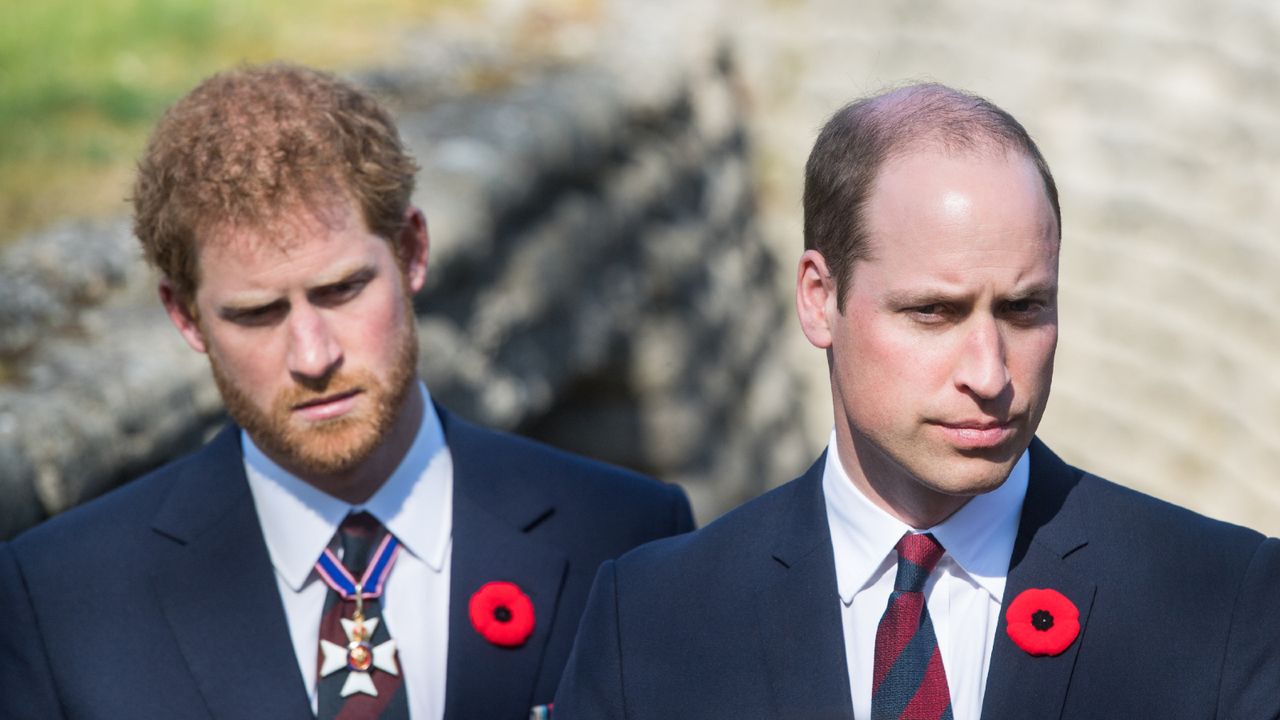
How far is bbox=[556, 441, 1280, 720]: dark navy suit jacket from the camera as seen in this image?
2289 mm

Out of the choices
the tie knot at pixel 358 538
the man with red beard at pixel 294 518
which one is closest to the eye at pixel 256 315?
the man with red beard at pixel 294 518

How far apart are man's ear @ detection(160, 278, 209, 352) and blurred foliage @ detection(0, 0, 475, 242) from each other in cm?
204

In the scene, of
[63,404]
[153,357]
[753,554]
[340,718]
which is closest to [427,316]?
[153,357]

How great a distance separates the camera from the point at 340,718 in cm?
278

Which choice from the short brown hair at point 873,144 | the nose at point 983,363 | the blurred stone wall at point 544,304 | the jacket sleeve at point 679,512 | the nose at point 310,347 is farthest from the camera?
the blurred stone wall at point 544,304

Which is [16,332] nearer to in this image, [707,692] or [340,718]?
[340,718]

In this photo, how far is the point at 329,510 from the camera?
2.96 m

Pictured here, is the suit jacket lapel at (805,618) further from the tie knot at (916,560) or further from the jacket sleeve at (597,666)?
the jacket sleeve at (597,666)

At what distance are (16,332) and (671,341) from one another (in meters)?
3.67

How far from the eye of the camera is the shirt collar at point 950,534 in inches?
93.8

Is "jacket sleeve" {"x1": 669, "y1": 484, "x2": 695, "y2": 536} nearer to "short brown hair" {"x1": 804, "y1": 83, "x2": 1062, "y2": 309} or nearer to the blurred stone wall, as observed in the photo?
"short brown hair" {"x1": 804, "y1": 83, "x2": 1062, "y2": 309}

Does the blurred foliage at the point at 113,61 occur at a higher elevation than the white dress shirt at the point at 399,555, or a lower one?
higher

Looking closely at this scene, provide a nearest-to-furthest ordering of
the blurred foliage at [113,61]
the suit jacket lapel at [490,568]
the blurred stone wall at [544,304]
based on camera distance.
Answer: the suit jacket lapel at [490,568]
the blurred stone wall at [544,304]
the blurred foliage at [113,61]

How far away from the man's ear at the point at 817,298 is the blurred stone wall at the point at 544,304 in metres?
1.87
